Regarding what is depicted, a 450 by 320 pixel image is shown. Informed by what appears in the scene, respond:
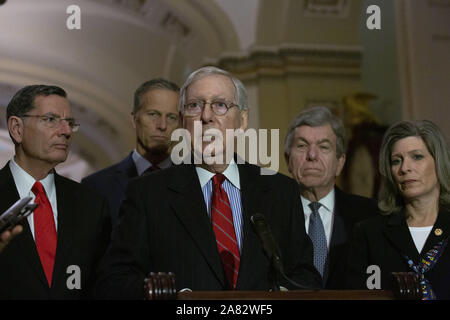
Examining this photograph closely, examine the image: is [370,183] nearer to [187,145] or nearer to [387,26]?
[387,26]

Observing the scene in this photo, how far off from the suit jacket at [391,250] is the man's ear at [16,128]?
1715 millimetres

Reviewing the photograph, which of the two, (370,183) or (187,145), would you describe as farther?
(370,183)

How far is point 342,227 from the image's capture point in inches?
166

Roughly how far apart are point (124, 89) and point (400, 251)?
1259 cm

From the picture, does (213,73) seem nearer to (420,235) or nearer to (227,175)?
(227,175)

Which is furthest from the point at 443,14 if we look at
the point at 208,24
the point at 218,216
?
the point at 218,216

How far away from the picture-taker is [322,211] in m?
4.32

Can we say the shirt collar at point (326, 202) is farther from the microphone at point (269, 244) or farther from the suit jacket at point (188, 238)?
the microphone at point (269, 244)

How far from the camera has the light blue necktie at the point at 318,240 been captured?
13.3 ft

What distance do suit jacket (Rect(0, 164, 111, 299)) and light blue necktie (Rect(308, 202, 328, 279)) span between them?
1130 mm

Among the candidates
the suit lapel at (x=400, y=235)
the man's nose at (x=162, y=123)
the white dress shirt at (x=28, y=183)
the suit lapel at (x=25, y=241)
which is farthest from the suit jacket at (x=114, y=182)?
the suit lapel at (x=400, y=235)

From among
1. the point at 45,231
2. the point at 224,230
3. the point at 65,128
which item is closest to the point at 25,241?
the point at 45,231

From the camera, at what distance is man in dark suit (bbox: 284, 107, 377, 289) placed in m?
4.16

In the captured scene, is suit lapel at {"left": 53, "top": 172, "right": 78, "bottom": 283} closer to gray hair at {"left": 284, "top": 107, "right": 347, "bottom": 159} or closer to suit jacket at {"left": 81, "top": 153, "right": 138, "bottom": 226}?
suit jacket at {"left": 81, "top": 153, "right": 138, "bottom": 226}
